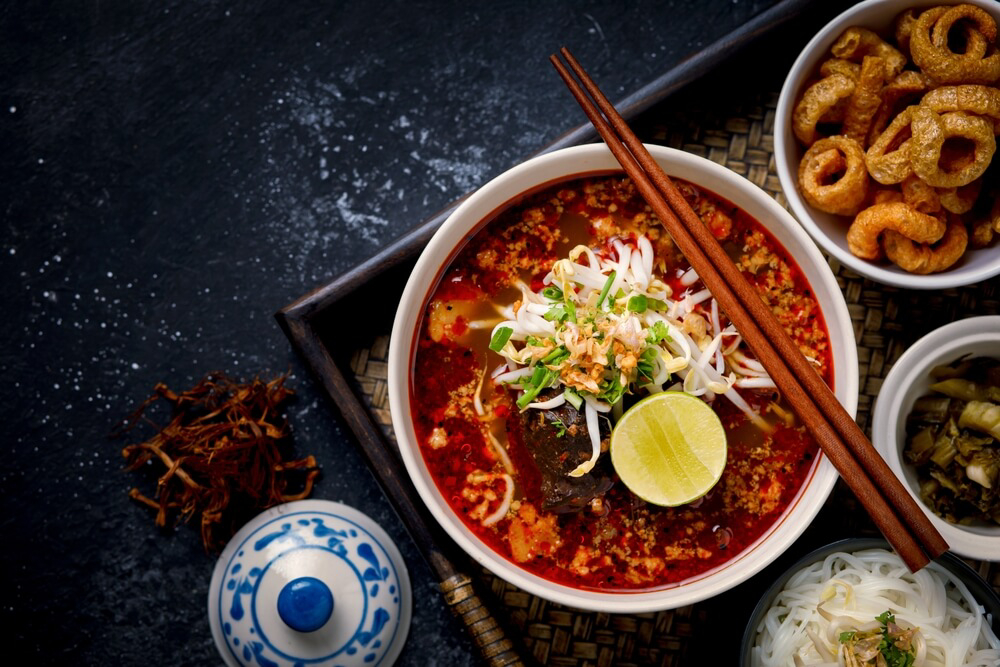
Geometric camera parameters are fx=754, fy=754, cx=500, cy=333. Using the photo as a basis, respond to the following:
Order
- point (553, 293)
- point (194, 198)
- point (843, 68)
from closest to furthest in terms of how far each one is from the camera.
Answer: point (553, 293) < point (843, 68) < point (194, 198)

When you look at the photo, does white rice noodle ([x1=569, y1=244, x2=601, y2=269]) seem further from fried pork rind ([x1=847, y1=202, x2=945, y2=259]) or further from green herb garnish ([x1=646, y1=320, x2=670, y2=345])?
fried pork rind ([x1=847, y1=202, x2=945, y2=259])

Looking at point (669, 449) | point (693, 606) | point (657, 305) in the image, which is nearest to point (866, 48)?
point (657, 305)

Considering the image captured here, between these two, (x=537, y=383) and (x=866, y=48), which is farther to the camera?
(x=866, y=48)

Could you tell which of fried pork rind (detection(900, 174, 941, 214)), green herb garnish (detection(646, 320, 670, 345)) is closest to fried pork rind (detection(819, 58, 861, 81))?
fried pork rind (detection(900, 174, 941, 214))

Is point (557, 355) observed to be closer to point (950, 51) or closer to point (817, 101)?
point (817, 101)

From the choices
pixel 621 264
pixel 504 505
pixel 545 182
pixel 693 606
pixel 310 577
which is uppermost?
pixel 545 182

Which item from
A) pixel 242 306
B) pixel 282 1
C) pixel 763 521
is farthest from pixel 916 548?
pixel 282 1

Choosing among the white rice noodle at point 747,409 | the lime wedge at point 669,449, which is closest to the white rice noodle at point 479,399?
the lime wedge at point 669,449

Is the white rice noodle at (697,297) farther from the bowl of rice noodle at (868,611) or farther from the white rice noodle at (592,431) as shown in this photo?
the bowl of rice noodle at (868,611)

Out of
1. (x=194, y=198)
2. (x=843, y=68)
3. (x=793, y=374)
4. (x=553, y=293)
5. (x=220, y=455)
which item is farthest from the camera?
(x=194, y=198)
